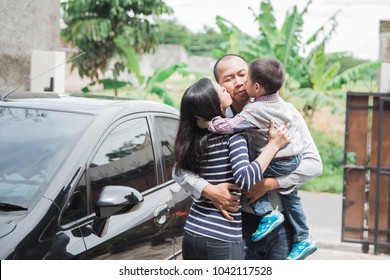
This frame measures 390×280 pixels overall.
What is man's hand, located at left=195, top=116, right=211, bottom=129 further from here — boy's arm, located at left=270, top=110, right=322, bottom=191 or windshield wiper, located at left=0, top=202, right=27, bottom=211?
windshield wiper, located at left=0, top=202, right=27, bottom=211

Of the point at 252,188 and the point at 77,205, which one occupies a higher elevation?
the point at 252,188

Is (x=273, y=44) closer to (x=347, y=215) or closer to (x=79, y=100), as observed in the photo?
(x=347, y=215)

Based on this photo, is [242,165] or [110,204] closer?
[242,165]

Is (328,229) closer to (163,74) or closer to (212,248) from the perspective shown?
(163,74)

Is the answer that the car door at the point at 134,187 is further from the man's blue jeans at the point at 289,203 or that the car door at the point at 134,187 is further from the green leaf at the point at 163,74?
the green leaf at the point at 163,74

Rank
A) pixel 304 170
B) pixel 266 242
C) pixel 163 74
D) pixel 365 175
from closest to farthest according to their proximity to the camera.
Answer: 1. pixel 304 170
2. pixel 266 242
3. pixel 365 175
4. pixel 163 74

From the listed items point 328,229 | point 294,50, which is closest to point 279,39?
point 294,50

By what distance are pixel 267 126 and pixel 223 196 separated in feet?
1.21

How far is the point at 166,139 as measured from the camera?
4.48 m

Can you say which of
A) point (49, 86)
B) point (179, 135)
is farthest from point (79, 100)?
point (49, 86)

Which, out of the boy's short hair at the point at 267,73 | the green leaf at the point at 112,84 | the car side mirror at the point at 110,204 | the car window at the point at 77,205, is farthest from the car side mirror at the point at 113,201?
the green leaf at the point at 112,84

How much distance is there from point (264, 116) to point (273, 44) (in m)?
11.9

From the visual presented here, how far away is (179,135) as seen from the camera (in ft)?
9.87

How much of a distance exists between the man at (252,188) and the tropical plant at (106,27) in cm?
1373
